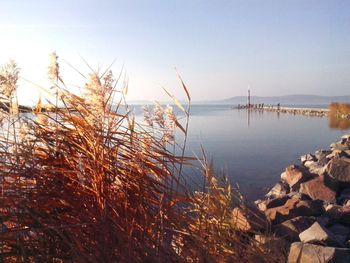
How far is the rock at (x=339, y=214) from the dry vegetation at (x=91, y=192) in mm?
5694

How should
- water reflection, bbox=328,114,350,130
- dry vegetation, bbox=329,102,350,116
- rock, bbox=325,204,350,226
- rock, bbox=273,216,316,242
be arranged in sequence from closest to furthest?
rock, bbox=273,216,316,242 < rock, bbox=325,204,350,226 < water reflection, bbox=328,114,350,130 < dry vegetation, bbox=329,102,350,116

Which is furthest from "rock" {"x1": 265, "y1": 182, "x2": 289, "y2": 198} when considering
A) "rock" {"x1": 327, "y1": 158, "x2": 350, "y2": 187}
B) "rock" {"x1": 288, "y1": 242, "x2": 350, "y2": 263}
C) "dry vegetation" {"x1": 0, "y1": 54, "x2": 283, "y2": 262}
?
"dry vegetation" {"x1": 0, "y1": 54, "x2": 283, "y2": 262}

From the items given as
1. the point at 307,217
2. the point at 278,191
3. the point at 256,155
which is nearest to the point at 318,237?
the point at 307,217

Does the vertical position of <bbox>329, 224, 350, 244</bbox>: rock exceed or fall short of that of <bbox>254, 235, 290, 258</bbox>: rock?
it falls short

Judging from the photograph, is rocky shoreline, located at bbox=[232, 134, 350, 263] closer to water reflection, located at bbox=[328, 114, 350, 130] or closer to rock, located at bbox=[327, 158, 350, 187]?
rock, located at bbox=[327, 158, 350, 187]

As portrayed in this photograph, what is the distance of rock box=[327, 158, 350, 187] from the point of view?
10.1m

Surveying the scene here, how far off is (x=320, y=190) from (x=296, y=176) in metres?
1.38

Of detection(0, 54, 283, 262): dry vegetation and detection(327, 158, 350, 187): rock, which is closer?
detection(0, 54, 283, 262): dry vegetation

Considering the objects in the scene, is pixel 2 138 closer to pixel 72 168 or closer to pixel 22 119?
pixel 22 119

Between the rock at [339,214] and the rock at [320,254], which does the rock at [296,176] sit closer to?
the rock at [339,214]

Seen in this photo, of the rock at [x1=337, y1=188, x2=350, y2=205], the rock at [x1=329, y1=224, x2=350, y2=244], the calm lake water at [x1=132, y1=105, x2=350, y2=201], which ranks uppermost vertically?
the rock at [x1=337, y1=188, x2=350, y2=205]

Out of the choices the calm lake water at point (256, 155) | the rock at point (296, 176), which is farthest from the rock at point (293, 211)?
the rock at point (296, 176)

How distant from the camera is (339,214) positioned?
761 cm

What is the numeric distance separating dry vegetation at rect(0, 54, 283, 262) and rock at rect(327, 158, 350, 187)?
8.46 meters
